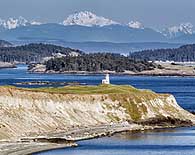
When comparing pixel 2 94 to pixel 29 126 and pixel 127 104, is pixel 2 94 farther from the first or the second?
pixel 127 104

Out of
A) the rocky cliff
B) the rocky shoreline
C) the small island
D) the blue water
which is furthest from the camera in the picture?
the rocky cliff

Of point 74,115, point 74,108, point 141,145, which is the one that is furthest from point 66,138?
point 74,108

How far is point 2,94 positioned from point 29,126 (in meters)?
5.06

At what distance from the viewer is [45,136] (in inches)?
2950

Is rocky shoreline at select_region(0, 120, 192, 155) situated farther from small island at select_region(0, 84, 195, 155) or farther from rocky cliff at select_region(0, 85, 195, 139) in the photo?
rocky cliff at select_region(0, 85, 195, 139)

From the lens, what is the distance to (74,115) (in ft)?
294

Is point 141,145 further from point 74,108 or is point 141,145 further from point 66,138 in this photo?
point 74,108

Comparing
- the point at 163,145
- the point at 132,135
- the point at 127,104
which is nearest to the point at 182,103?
the point at 127,104

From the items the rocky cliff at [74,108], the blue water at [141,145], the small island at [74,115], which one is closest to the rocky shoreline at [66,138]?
the small island at [74,115]

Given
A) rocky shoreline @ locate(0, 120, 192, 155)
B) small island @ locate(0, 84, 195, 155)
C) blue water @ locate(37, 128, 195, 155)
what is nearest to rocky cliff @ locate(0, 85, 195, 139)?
small island @ locate(0, 84, 195, 155)

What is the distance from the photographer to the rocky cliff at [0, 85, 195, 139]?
7915 centimetres

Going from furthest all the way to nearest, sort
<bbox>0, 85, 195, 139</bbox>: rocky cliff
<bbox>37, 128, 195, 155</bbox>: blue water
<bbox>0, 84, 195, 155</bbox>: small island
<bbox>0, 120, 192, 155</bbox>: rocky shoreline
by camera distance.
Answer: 1. <bbox>0, 85, 195, 139</bbox>: rocky cliff
2. <bbox>0, 84, 195, 155</bbox>: small island
3. <bbox>37, 128, 195, 155</bbox>: blue water
4. <bbox>0, 120, 192, 155</bbox>: rocky shoreline

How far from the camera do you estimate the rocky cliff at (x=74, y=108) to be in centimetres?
7915

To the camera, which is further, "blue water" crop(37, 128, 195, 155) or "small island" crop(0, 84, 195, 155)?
"small island" crop(0, 84, 195, 155)
